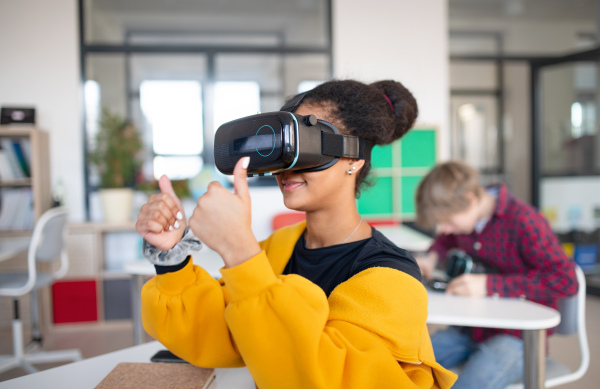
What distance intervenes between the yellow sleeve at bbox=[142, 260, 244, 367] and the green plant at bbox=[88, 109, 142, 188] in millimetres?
2954

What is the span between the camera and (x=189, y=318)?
0.89 metres

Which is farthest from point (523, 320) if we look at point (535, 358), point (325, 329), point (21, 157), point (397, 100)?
point (21, 157)

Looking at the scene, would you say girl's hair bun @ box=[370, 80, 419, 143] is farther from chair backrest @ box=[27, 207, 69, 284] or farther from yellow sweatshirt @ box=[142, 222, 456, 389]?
chair backrest @ box=[27, 207, 69, 284]

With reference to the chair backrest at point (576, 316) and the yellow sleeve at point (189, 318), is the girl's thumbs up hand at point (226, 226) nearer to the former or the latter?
the yellow sleeve at point (189, 318)

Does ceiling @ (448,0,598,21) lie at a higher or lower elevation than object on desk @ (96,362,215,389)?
higher

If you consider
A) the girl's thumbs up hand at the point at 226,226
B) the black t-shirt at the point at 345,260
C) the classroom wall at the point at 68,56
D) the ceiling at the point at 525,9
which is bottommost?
the black t-shirt at the point at 345,260

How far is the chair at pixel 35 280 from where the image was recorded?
259 cm

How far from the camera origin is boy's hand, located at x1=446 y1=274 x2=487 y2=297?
5.37ft

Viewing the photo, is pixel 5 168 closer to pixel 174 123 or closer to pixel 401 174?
pixel 174 123

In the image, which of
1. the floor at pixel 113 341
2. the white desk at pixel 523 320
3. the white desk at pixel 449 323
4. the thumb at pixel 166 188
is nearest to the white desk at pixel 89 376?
the white desk at pixel 449 323

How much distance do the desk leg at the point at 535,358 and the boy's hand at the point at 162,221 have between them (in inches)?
44.2

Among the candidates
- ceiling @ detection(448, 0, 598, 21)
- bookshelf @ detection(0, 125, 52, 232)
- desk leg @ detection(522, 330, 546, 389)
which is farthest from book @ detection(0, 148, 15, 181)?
ceiling @ detection(448, 0, 598, 21)

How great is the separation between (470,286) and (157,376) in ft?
3.85

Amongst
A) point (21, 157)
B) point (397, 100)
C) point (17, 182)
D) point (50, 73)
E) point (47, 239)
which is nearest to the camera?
point (397, 100)
